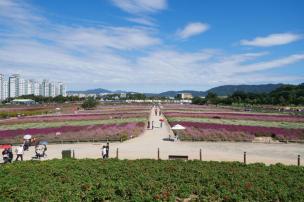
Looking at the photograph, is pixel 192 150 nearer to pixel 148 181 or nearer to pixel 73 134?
pixel 148 181

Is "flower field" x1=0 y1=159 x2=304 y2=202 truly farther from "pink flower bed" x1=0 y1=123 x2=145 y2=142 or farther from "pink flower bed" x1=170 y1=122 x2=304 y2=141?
"pink flower bed" x1=170 y1=122 x2=304 y2=141

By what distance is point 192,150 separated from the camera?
1156 inches

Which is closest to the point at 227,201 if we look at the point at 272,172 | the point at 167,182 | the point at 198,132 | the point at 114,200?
the point at 167,182

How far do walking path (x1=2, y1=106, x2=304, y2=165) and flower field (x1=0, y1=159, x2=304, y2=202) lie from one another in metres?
5.36

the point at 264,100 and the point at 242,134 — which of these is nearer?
the point at 242,134

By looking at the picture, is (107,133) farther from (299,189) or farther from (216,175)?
(299,189)

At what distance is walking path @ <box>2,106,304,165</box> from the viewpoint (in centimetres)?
2597

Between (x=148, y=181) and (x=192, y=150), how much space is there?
45.0 feet

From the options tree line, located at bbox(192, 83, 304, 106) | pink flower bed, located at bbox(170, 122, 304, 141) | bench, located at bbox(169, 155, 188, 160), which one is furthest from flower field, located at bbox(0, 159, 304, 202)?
tree line, located at bbox(192, 83, 304, 106)

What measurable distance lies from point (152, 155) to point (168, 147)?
4.65m

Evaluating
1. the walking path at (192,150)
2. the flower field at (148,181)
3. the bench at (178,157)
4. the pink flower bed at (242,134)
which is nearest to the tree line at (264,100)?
the pink flower bed at (242,134)

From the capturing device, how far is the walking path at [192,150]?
26.0 meters

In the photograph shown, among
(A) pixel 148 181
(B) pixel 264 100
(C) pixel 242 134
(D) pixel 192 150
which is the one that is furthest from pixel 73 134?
(B) pixel 264 100

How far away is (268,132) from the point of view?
4075 cm
